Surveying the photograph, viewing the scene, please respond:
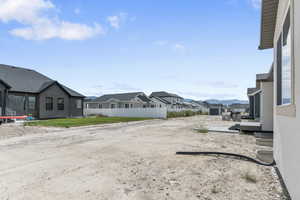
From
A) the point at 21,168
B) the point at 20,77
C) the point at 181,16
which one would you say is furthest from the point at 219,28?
the point at 20,77

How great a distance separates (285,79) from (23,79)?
24.5 meters

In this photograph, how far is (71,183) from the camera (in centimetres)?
348

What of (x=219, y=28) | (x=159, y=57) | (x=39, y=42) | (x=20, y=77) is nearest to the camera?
(x=219, y=28)

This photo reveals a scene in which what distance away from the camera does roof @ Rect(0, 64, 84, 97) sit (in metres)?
19.2

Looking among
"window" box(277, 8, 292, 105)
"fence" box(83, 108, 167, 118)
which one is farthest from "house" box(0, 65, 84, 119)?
"window" box(277, 8, 292, 105)

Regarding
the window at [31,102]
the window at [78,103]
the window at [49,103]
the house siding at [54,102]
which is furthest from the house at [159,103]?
the window at [31,102]

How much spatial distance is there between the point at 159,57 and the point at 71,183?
1719 centimetres

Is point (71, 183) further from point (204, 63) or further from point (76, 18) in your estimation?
point (204, 63)

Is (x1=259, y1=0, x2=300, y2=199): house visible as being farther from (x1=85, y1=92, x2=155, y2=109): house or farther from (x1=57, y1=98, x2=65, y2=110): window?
(x1=85, y1=92, x2=155, y2=109): house

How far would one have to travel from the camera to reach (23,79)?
2098 centimetres

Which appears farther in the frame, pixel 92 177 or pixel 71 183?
pixel 92 177

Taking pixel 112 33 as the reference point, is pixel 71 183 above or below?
below

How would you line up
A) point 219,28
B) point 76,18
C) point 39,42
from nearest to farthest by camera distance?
point 219,28 < point 76,18 < point 39,42

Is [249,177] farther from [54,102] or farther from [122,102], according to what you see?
[122,102]
